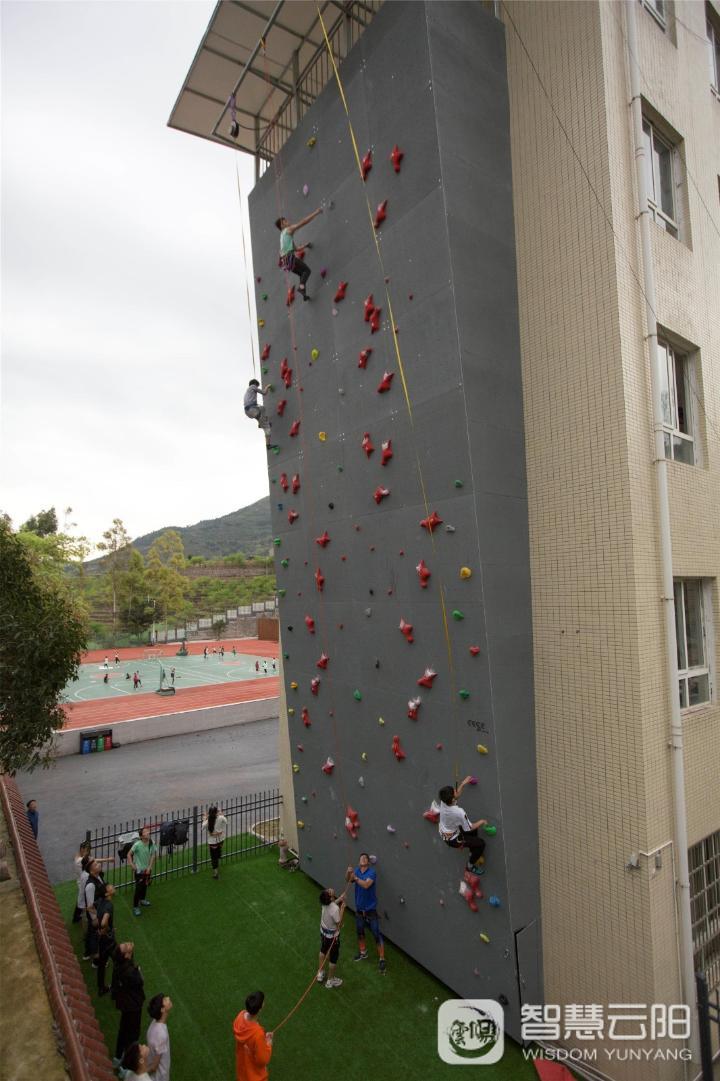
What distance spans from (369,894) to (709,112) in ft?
40.1

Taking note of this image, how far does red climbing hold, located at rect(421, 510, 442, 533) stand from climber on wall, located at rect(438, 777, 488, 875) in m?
2.96

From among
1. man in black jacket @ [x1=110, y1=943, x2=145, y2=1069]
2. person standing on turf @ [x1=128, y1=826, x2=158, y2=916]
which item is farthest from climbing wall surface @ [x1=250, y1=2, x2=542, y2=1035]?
man in black jacket @ [x1=110, y1=943, x2=145, y2=1069]

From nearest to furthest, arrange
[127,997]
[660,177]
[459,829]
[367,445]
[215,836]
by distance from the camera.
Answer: [127,997] < [459,829] < [660,177] < [367,445] < [215,836]

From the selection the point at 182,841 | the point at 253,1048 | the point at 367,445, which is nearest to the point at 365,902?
the point at 253,1048

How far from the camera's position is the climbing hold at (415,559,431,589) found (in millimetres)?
6977

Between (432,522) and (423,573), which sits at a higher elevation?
(432,522)

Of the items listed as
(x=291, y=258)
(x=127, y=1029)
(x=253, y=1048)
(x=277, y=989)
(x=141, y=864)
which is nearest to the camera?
(x=253, y=1048)

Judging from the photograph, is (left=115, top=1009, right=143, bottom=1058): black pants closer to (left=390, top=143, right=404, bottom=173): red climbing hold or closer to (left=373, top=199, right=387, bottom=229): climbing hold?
(left=373, top=199, right=387, bottom=229): climbing hold

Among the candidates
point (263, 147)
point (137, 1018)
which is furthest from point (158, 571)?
point (137, 1018)

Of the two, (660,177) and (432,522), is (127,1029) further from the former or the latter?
(660,177)

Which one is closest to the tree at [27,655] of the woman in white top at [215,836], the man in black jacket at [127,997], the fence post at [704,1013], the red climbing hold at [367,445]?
the woman in white top at [215,836]

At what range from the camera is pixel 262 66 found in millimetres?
10031

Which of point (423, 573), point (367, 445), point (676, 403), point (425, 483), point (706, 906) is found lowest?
point (706, 906)

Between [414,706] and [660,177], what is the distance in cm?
774
